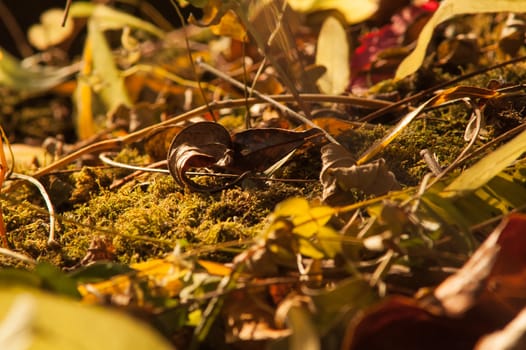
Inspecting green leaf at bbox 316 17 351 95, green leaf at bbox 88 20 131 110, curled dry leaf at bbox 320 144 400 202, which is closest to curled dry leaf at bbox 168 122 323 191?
curled dry leaf at bbox 320 144 400 202

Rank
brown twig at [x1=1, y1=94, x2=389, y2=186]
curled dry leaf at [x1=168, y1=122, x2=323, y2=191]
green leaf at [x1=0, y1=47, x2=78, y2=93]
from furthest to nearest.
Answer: green leaf at [x1=0, y1=47, x2=78, y2=93] < brown twig at [x1=1, y1=94, x2=389, y2=186] < curled dry leaf at [x1=168, y1=122, x2=323, y2=191]

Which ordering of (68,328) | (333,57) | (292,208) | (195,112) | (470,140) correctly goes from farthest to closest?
(333,57) → (195,112) → (470,140) → (292,208) → (68,328)

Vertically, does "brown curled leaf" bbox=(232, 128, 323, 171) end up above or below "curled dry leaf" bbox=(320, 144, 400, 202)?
below

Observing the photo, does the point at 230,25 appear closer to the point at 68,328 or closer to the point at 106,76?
the point at 106,76

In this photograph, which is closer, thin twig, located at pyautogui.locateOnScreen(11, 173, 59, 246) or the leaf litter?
the leaf litter

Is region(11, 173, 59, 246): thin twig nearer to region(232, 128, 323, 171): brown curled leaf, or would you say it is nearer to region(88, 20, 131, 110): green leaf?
region(232, 128, 323, 171): brown curled leaf

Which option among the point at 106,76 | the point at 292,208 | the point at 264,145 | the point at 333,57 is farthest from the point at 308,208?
the point at 106,76

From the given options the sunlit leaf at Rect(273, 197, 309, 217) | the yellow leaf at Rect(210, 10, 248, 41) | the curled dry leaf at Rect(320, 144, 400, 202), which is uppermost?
the yellow leaf at Rect(210, 10, 248, 41)
